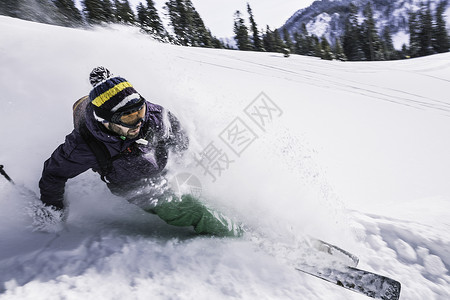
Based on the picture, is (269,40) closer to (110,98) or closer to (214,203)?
(214,203)

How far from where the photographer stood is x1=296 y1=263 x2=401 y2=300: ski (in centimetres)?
214

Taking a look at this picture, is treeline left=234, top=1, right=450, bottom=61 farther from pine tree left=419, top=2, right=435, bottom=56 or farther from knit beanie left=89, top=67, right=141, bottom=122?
knit beanie left=89, top=67, right=141, bottom=122

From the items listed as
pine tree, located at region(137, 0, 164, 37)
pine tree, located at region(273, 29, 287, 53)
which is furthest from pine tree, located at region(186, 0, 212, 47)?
pine tree, located at region(273, 29, 287, 53)

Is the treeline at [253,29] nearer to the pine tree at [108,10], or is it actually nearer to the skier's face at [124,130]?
the pine tree at [108,10]

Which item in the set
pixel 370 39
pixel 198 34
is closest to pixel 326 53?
pixel 370 39

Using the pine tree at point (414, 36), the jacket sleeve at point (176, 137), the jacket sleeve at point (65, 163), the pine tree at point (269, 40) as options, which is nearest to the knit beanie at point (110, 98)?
the jacket sleeve at point (65, 163)

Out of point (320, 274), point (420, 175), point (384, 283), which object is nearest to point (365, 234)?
point (384, 283)

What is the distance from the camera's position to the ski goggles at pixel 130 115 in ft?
6.41

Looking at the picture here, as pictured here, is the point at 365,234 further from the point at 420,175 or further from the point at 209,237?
the point at 420,175

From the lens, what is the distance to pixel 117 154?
7.40 feet

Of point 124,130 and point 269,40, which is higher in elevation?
point 269,40

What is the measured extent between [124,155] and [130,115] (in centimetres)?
46

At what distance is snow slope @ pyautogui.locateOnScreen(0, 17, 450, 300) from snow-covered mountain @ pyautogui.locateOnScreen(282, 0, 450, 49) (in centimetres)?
11913

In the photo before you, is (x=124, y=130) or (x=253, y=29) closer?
(x=124, y=130)
